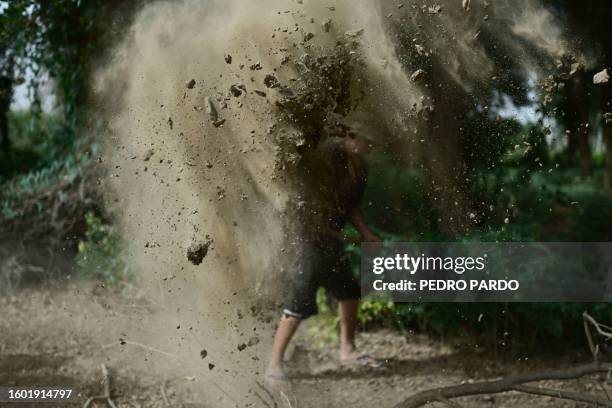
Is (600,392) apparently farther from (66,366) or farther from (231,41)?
(66,366)

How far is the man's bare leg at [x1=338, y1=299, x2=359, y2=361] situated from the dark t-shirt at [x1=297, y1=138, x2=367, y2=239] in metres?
0.50

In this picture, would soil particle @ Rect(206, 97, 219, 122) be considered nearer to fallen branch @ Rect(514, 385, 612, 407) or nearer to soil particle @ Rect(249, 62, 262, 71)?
soil particle @ Rect(249, 62, 262, 71)

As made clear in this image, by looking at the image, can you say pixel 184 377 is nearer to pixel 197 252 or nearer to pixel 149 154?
pixel 197 252

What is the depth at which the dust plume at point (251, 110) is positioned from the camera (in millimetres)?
3217

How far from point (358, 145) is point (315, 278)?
0.85 meters

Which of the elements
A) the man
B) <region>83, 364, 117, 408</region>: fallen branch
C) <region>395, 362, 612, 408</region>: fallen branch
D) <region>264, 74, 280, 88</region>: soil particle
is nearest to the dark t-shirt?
the man

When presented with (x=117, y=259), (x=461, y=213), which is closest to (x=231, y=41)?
(x=461, y=213)

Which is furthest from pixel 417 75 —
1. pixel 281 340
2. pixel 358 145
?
pixel 281 340

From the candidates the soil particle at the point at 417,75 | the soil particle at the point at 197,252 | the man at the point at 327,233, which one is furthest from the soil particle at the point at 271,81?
the soil particle at the point at 197,252

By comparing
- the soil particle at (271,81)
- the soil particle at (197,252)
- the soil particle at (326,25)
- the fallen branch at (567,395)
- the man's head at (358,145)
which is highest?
the soil particle at (326,25)

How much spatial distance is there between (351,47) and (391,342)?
2.31m

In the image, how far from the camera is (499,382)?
9.89 ft

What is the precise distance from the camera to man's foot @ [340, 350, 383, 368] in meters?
4.27

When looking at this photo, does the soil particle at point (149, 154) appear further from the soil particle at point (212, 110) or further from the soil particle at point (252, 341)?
the soil particle at point (252, 341)
